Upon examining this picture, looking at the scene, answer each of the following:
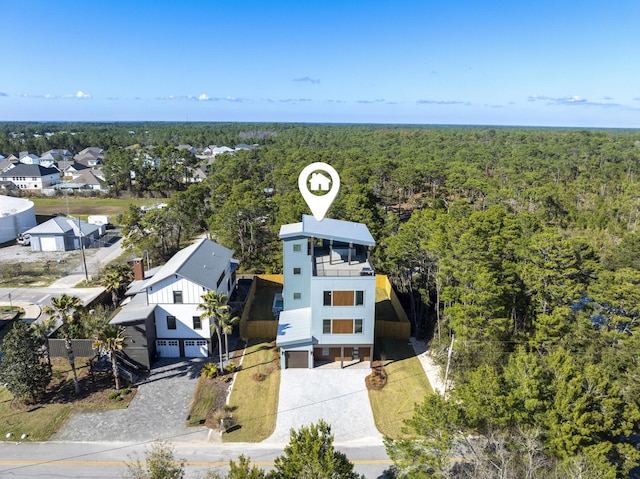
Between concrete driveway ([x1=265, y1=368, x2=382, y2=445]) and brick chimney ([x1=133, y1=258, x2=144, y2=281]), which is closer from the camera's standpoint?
concrete driveway ([x1=265, y1=368, x2=382, y2=445])

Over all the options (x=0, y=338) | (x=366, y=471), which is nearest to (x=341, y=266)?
(x=366, y=471)

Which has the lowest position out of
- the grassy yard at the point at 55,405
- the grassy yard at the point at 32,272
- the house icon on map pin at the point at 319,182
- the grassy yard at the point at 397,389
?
the grassy yard at the point at 397,389

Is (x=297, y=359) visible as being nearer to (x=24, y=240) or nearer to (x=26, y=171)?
(x=24, y=240)

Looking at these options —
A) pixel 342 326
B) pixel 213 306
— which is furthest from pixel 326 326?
pixel 213 306

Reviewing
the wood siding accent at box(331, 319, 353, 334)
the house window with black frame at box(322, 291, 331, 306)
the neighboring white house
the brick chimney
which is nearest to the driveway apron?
the wood siding accent at box(331, 319, 353, 334)

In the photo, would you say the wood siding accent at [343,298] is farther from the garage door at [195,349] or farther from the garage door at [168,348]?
the garage door at [168,348]

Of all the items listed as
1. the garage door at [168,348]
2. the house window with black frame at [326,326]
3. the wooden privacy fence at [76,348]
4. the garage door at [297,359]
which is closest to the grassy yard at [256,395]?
the garage door at [297,359]

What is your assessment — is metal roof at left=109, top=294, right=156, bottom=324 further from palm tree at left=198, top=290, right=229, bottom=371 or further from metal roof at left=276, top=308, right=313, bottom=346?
metal roof at left=276, top=308, right=313, bottom=346
